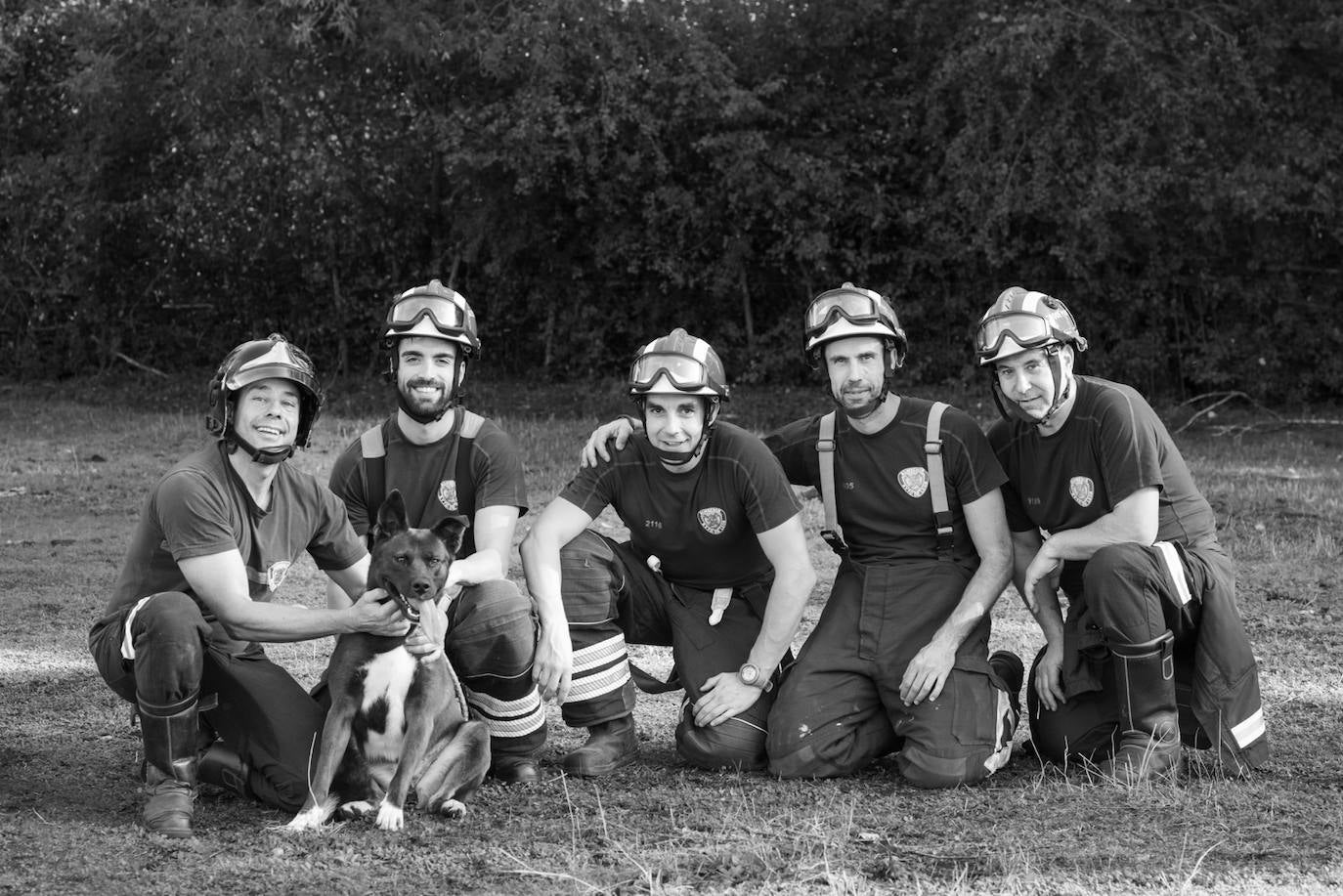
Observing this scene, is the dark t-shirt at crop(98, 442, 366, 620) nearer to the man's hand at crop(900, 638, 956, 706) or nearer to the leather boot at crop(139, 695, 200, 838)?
the leather boot at crop(139, 695, 200, 838)

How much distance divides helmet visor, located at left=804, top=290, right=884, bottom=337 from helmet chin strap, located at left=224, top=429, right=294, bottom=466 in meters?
2.16

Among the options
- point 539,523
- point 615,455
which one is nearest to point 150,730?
point 539,523

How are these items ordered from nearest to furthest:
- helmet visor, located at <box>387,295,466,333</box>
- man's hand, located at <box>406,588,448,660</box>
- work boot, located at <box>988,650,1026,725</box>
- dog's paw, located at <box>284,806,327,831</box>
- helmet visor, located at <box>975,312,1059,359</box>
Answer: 1. dog's paw, located at <box>284,806,327,831</box>
2. man's hand, located at <box>406,588,448,660</box>
3. helmet visor, located at <box>975,312,1059,359</box>
4. helmet visor, located at <box>387,295,466,333</box>
5. work boot, located at <box>988,650,1026,725</box>

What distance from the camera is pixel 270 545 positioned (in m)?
5.48

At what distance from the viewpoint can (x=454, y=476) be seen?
5.97 metres

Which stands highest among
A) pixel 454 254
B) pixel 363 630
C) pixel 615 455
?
pixel 454 254

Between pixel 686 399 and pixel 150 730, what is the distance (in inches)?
93.1

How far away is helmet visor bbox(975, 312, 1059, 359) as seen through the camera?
18.9ft

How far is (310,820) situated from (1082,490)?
3.22m

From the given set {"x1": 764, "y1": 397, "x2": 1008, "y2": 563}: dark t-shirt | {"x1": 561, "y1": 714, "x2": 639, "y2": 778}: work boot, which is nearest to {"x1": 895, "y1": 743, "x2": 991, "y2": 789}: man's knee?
{"x1": 764, "y1": 397, "x2": 1008, "y2": 563}: dark t-shirt

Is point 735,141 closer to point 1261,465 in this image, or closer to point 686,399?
point 1261,465

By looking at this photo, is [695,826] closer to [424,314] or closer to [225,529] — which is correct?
[225,529]

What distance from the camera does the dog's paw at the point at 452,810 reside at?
17.4ft

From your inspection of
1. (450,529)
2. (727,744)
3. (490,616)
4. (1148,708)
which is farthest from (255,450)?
(1148,708)
